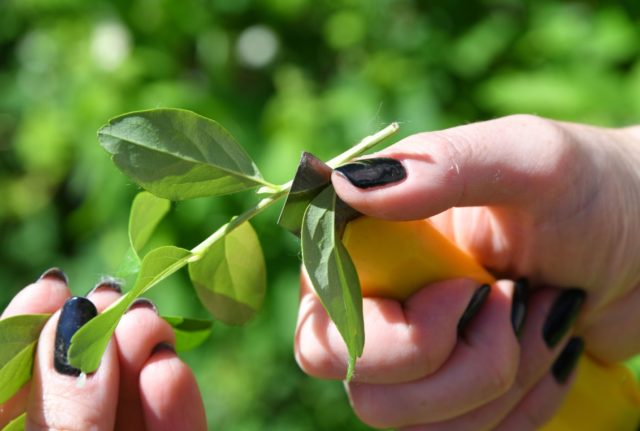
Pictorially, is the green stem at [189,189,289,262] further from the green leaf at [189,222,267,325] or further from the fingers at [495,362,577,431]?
the fingers at [495,362,577,431]

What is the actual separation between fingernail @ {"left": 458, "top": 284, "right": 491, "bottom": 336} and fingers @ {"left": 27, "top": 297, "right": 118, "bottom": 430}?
331 millimetres

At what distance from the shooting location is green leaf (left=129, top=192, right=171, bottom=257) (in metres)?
0.66

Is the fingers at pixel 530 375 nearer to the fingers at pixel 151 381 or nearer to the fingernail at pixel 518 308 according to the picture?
the fingernail at pixel 518 308

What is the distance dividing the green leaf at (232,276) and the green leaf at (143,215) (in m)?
0.05

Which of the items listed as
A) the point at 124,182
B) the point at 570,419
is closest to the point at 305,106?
the point at 124,182

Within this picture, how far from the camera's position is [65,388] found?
66 centimetres

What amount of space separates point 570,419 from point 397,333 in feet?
0.88

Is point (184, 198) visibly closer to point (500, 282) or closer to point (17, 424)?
point (17, 424)

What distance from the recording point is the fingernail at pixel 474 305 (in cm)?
81

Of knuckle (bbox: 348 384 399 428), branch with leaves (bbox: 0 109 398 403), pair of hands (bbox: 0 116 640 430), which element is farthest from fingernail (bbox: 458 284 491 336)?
branch with leaves (bbox: 0 109 398 403)

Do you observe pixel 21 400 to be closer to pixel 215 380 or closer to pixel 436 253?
pixel 436 253

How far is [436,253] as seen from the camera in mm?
767

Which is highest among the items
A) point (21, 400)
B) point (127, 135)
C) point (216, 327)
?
point (127, 135)

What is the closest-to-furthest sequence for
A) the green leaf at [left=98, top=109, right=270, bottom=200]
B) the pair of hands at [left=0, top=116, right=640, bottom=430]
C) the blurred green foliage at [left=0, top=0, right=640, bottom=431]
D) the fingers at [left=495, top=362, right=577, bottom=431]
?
1. the green leaf at [left=98, top=109, right=270, bottom=200]
2. the pair of hands at [left=0, top=116, right=640, bottom=430]
3. the fingers at [left=495, top=362, right=577, bottom=431]
4. the blurred green foliage at [left=0, top=0, right=640, bottom=431]
